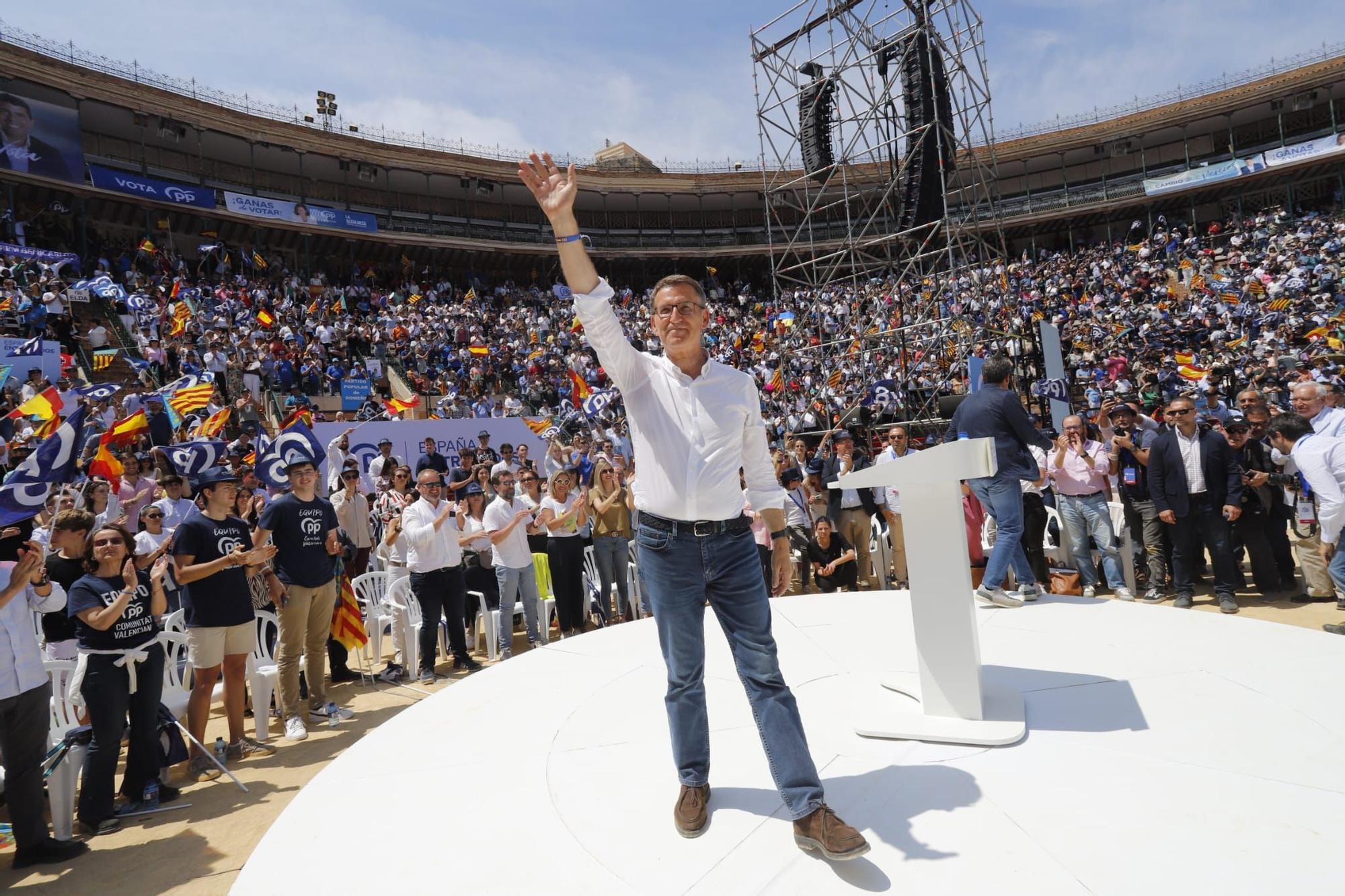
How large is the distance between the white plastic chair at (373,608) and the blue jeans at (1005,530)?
4.84 m

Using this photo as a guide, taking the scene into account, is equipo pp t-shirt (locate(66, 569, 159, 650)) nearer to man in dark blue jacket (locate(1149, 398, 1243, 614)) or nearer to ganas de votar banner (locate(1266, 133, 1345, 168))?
man in dark blue jacket (locate(1149, 398, 1243, 614))

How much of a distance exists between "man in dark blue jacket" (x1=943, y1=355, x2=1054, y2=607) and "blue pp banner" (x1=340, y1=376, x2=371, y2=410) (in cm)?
1434

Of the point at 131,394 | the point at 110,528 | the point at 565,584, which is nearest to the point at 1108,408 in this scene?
the point at 565,584

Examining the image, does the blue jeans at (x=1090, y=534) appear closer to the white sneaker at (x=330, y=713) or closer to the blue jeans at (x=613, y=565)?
the blue jeans at (x=613, y=565)

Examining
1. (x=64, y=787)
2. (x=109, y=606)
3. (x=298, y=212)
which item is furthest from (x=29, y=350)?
(x=298, y=212)

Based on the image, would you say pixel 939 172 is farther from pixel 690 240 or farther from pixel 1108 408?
pixel 690 240

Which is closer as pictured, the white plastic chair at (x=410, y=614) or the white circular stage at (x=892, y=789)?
the white circular stage at (x=892, y=789)

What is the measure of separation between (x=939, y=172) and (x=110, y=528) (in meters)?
11.8

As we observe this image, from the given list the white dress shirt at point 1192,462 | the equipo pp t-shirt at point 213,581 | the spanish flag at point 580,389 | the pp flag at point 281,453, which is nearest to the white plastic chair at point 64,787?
the equipo pp t-shirt at point 213,581

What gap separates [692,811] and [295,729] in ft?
12.7

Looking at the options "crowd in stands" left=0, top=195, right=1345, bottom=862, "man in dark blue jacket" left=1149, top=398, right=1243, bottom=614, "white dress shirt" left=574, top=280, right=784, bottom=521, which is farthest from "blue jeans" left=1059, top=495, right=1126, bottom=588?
"white dress shirt" left=574, top=280, right=784, bottom=521

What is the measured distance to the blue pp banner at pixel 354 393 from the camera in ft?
52.3

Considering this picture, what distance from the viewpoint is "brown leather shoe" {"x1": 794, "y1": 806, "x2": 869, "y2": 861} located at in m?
1.86

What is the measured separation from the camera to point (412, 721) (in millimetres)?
3234
